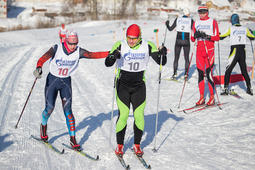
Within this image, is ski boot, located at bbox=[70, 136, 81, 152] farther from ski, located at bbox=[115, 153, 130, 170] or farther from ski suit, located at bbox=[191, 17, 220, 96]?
ski suit, located at bbox=[191, 17, 220, 96]

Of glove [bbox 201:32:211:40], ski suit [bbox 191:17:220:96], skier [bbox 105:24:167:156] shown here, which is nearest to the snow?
skier [bbox 105:24:167:156]

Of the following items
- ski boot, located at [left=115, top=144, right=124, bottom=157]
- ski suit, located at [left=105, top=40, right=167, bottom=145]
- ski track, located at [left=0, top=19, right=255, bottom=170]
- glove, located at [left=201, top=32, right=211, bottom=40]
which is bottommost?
ski track, located at [left=0, top=19, right=255, bottom=170]

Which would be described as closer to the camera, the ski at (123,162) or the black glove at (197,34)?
the ski at (123,162)

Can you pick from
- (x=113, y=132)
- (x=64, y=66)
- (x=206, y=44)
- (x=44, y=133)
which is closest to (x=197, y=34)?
(x=206, y=44)

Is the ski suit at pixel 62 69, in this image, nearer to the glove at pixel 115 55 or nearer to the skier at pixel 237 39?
the glove at pixel 115 55

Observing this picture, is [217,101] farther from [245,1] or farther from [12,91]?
[245,1]

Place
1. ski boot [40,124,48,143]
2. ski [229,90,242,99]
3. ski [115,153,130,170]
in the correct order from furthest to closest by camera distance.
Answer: ski [229,90,242,99]
ski boot [40,124,48,143]
ski [115,153,130,170]

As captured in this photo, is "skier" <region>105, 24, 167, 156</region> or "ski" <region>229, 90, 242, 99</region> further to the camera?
"ski" <region>229, 90, 242, 99</region>

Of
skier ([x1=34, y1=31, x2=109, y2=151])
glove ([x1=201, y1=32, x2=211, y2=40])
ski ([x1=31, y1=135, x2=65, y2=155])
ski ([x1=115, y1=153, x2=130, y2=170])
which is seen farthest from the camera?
glove ([x1=201, y1=32, x2=211, y2=40])

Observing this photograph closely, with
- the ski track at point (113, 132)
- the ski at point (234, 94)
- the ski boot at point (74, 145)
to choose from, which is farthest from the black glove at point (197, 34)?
the ski boot at point (74, 145)

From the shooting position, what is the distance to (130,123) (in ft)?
21.7

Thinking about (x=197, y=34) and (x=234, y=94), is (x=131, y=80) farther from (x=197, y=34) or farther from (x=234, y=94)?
(x=234, y=94)

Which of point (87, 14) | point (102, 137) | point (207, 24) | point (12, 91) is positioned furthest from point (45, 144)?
point (87, 14)

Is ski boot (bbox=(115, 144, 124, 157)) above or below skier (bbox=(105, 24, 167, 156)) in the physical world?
below
